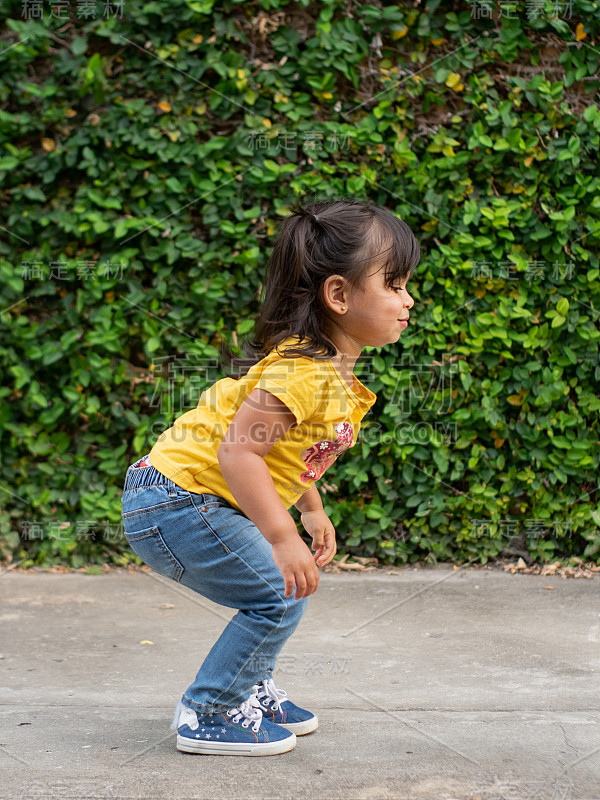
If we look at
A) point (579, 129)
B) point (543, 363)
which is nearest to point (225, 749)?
point (543, 363)

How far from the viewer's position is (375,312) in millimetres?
2082

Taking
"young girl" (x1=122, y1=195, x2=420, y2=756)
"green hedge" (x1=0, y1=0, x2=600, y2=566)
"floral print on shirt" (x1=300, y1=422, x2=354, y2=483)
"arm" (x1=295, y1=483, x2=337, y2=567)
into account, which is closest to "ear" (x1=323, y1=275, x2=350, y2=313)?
"young girl" (x1=122, y1=195, x2=420, y2=756)

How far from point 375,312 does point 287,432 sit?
38cm

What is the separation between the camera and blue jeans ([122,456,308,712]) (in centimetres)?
199

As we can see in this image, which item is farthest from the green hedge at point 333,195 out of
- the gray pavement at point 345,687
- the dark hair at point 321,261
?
the dark hair at point 321,261

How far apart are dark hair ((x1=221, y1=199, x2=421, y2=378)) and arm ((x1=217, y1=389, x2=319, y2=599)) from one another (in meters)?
0.24

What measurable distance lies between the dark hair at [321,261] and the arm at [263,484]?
0.24m

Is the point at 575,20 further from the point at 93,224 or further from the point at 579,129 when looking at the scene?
the point at 93,224

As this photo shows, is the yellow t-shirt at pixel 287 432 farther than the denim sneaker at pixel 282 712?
No

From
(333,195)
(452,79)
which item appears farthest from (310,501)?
(452,79)

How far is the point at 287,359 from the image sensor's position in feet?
6.37

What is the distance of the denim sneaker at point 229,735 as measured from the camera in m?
2.05

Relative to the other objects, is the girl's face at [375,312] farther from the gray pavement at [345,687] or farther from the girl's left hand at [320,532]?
the gray pavement at [345,687]

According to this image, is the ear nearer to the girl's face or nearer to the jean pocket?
the girl's face
